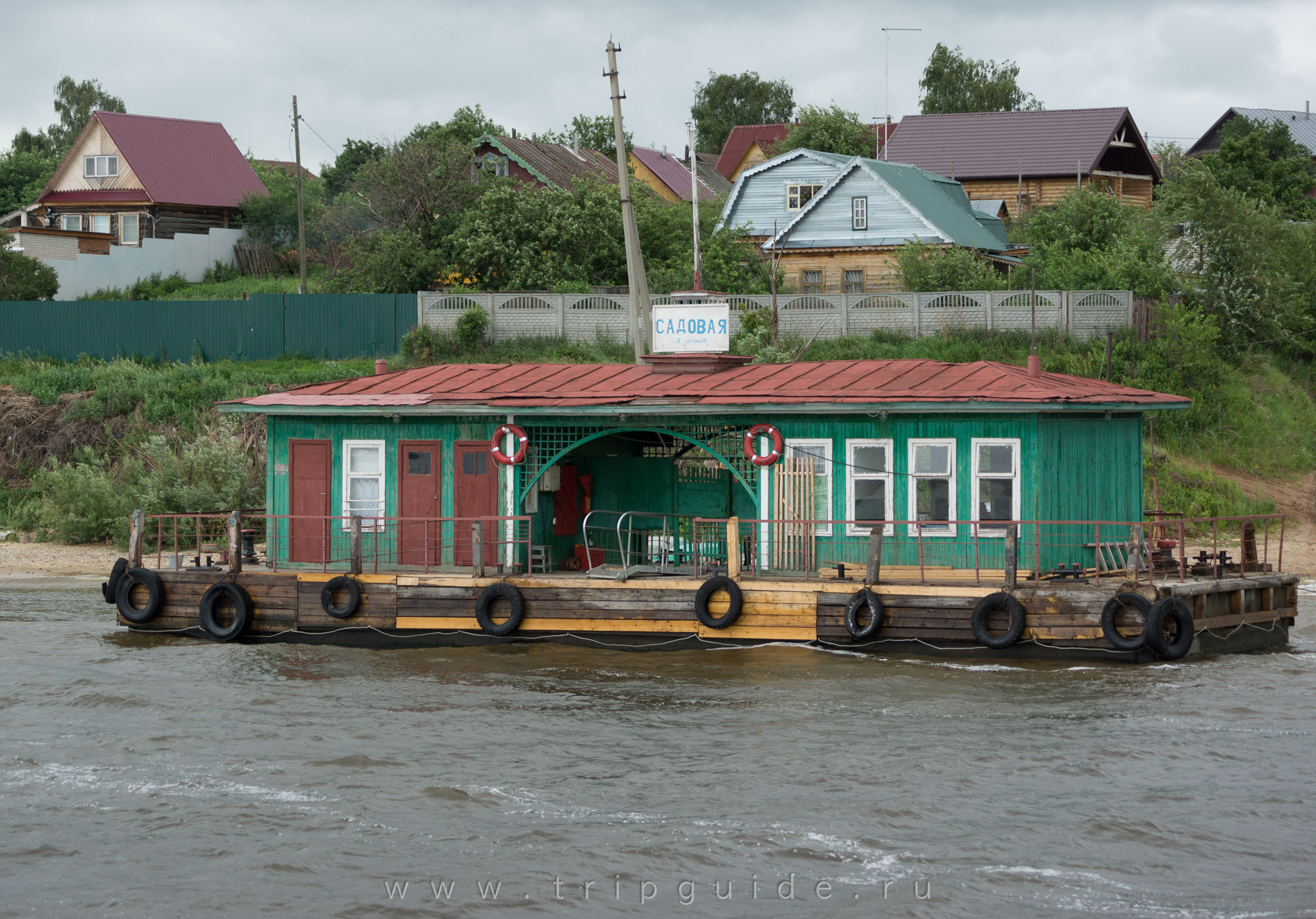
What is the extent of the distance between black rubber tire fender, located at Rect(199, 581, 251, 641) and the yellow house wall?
122 ft

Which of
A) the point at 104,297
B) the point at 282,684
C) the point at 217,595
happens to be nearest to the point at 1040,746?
the point at 282,684

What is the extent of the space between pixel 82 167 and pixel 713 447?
4236 cm

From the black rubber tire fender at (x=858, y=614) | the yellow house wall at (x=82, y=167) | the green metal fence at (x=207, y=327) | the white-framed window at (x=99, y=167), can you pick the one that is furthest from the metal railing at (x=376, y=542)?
the white-framed window at (x=99, y=167)

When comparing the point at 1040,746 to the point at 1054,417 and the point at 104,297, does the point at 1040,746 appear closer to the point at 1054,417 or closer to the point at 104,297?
the point at 1054,417

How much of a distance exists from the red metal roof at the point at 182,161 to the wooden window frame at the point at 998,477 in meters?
41.4

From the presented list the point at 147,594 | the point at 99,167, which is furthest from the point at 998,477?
the point at 99,167

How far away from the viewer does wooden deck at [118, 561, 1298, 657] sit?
17.9m

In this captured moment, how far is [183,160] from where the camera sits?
55.8 meters

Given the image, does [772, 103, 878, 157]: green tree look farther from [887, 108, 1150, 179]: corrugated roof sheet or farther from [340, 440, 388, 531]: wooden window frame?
[340, 440, 388, 531]: wooden window frame

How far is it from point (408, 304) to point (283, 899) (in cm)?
2882

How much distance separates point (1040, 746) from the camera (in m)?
15.2

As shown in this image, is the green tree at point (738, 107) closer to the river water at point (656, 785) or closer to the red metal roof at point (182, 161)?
the red metal roof at point (182, 161)

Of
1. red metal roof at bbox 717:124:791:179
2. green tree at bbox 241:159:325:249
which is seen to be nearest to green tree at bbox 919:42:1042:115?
red metal roof at bbox 717:124:791:179

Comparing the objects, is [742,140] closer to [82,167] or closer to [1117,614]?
[82,167]
